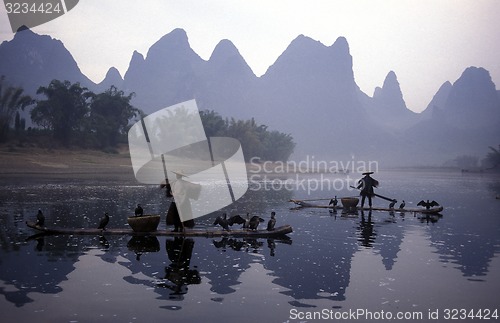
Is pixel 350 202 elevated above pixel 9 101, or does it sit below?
below

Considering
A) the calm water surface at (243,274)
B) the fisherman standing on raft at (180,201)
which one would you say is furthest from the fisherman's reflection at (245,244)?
the fisherman standing on raft at (180,201)

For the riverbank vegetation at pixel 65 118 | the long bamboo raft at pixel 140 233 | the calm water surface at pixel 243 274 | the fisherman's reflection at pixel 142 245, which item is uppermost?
the riverbank vegetation at pixel 65 118

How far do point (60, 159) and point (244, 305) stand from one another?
56255 millimetres

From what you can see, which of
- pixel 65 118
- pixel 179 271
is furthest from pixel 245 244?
pixel 65 118

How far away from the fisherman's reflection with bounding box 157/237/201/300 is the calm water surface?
1.1 inches

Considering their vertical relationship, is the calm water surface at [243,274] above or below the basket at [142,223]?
below

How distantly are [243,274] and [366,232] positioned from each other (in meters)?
9.69

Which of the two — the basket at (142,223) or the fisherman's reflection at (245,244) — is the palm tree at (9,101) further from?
the fisherman's reflection at (245,244)

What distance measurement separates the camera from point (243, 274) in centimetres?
1155

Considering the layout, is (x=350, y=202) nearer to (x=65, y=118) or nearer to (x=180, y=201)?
(x=180, y=201)

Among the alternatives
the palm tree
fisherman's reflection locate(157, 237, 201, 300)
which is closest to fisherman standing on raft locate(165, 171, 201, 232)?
fisherman's reflection locate(157, 237, 201, 300)

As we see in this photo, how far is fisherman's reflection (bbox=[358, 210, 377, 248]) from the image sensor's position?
55.7ft

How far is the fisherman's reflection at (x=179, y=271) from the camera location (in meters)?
10.0

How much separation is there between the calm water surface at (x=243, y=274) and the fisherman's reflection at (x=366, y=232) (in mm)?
50
